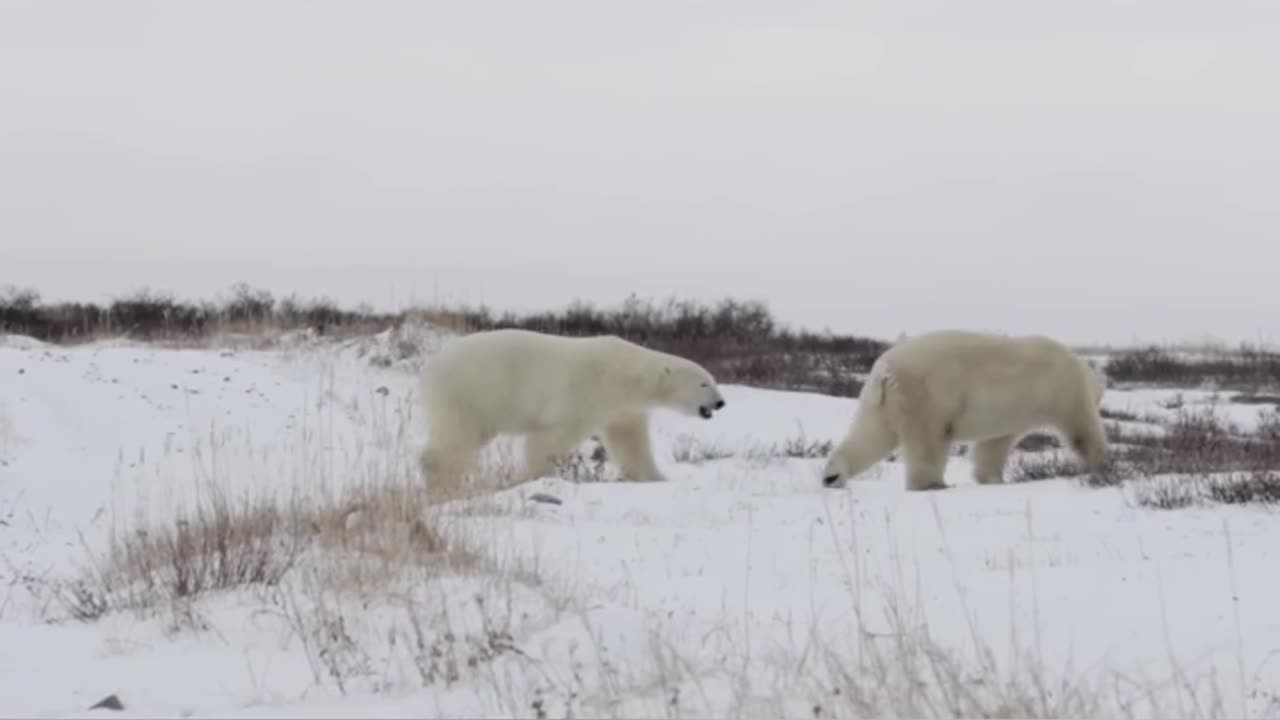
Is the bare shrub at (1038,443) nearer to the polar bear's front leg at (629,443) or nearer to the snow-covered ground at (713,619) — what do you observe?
the polar bear's front leg at (629,443)

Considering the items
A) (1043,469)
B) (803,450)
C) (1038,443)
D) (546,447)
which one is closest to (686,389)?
(546,447)

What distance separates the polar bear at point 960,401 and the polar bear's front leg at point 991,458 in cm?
22

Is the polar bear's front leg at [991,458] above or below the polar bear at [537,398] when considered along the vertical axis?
below

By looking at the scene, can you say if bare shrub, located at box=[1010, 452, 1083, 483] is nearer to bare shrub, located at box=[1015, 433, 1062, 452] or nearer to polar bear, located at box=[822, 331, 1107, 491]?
polar bear, located at box=[822, 331, 1107, 491]

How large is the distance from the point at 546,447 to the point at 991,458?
2.84 meters

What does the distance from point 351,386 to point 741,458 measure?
6195 millimetres

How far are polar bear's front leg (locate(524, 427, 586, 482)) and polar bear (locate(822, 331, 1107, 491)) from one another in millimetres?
1707

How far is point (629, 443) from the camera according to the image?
9992 millimetres

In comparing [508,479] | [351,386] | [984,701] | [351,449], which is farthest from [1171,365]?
[984,701]

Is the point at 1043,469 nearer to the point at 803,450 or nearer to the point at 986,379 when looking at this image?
the point at 986,379

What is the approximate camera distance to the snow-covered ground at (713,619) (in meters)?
3.65

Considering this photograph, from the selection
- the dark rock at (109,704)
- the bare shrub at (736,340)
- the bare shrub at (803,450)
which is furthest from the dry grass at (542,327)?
the dark rock at (109,704)

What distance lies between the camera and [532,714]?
3477 millimetres

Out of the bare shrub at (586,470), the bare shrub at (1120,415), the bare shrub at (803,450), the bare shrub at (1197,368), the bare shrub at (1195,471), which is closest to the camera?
the bare shrub at (1195,471)
